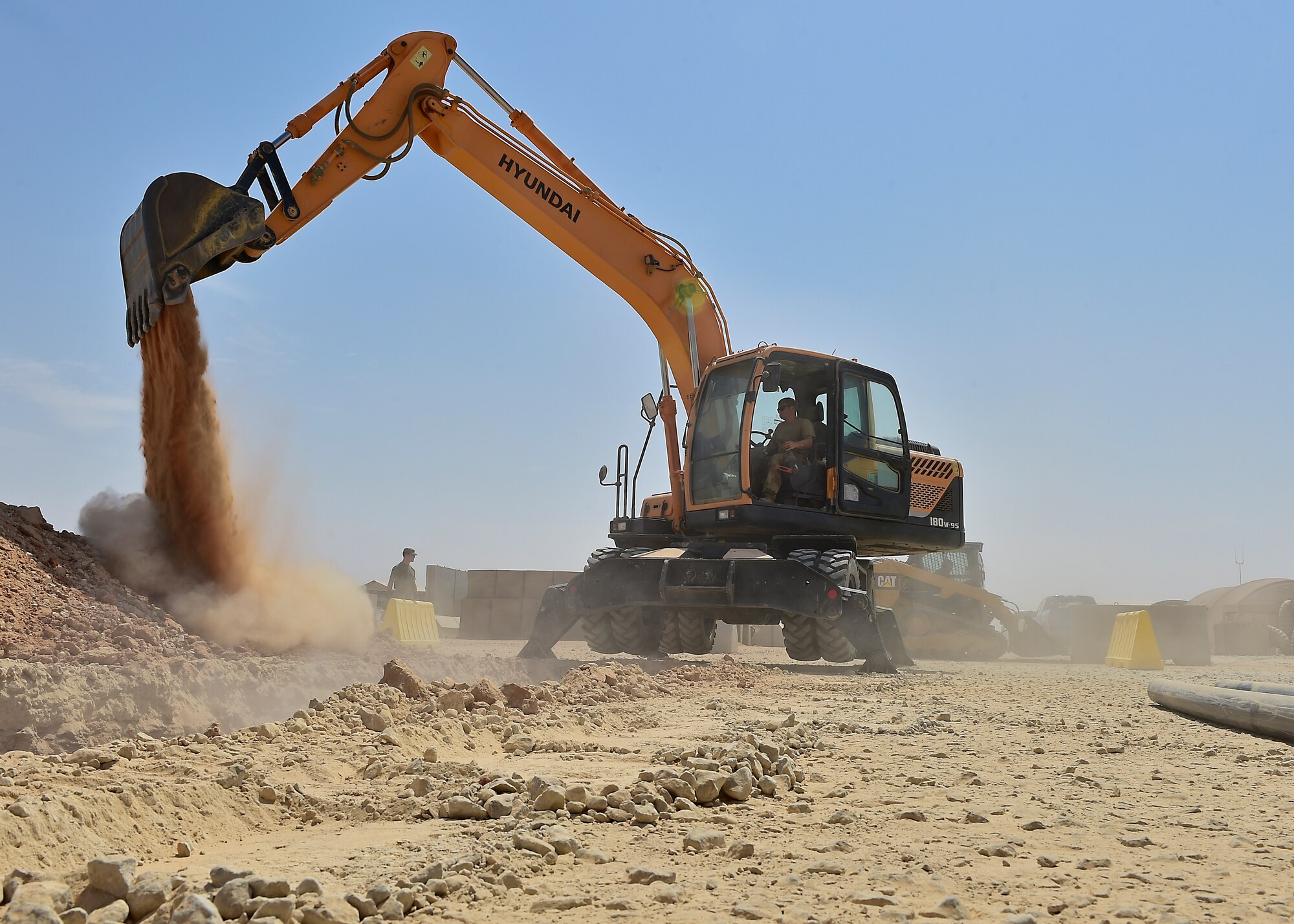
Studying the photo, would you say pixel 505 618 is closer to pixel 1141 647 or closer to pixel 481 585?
pixel 481 585

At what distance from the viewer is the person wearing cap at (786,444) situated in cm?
1069

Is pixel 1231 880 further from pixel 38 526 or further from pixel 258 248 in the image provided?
pixel 258 248

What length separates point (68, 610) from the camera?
6.69m

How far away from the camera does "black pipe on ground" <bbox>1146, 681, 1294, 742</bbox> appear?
20.2ft

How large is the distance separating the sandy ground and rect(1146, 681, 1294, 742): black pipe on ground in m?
0.25

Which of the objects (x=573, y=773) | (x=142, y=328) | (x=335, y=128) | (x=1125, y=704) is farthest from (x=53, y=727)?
(x=1125, y=704)

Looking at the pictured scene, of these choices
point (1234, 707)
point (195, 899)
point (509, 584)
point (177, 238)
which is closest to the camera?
point (195, 899)

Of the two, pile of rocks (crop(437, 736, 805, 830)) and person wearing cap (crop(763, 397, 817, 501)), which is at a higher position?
person wearing cap (crop(763, 397, 817, 501))

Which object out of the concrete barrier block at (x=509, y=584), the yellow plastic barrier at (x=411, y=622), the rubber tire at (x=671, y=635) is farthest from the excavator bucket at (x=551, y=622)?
the concrete barrier block at (x=509, y=584)

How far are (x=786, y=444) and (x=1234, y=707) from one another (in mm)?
5065

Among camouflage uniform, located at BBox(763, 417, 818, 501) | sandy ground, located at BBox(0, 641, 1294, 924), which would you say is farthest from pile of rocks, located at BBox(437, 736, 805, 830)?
camouflage uniform, located at BBox(763, 417, 818, 501)

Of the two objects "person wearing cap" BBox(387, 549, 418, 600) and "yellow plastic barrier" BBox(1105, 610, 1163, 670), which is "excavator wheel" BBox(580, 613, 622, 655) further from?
"yellow plastic barrier" BBox(1105, 610, 1163, 670)

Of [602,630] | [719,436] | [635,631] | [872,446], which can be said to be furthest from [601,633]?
[872,446]

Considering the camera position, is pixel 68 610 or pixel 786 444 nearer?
pixel 68 610
